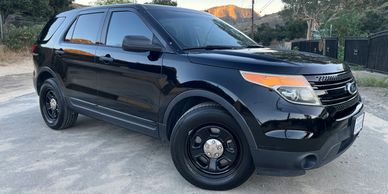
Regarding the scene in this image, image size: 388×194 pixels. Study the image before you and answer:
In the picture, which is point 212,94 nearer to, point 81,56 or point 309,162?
point 309,162

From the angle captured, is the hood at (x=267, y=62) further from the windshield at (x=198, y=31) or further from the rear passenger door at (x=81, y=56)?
the rear passenger door at (x=81, y=56)

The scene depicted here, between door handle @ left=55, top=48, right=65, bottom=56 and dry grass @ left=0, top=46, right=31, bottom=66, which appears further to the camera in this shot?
dry grass @ left=0, top=46, right=31, bottom=66

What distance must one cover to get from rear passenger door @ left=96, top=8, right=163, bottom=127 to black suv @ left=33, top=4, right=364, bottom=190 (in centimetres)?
A: 1

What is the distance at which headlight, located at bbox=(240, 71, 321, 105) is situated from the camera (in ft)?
9.11

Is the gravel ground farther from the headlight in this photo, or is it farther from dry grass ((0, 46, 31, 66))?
dry grass ((0, 46, 31, 66))

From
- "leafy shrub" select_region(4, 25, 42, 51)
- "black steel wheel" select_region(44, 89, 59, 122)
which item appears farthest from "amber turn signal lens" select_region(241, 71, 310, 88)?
"leafy shrub" select_region(4, 25, 42, 51)

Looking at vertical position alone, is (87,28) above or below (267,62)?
above

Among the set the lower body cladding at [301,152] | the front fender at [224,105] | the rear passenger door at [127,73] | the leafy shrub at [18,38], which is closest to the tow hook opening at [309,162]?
the lower body cladding at [301,152]

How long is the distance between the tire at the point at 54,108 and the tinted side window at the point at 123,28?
1.41m

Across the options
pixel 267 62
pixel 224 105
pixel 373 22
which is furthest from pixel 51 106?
pixel 373 22

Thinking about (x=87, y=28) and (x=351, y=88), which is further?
(x=87, y=28)

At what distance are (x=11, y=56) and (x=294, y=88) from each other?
17.6 metres

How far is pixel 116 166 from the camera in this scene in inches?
150

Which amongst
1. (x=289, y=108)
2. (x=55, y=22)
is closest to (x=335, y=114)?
(x=289, y=108)
